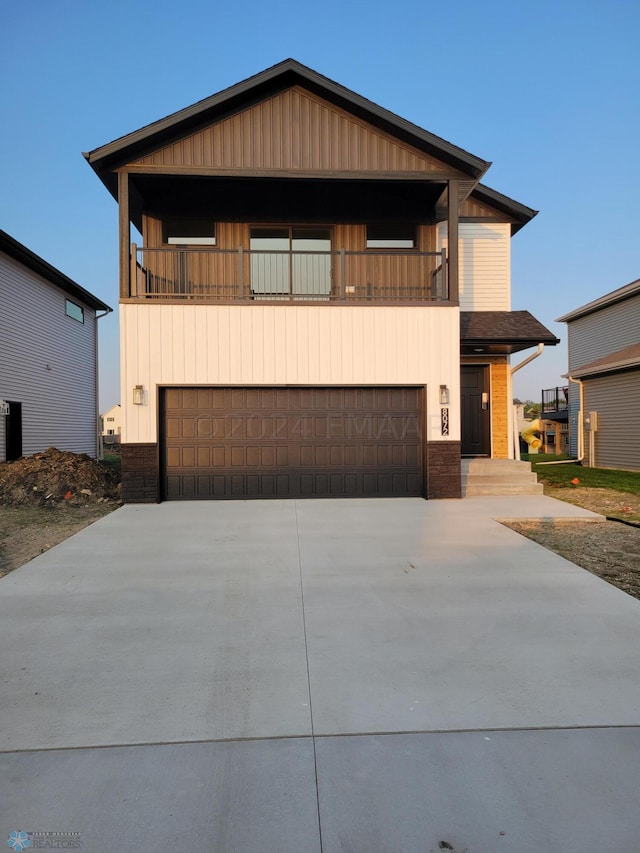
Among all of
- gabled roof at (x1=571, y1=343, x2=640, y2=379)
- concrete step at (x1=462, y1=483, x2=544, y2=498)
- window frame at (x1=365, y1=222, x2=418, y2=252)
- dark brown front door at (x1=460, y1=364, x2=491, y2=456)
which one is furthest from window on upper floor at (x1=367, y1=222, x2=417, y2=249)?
gabled roof at (x1=571, y1=343, x2=640, y2=379)

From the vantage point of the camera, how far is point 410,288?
11.0 meters

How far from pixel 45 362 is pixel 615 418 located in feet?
59.5

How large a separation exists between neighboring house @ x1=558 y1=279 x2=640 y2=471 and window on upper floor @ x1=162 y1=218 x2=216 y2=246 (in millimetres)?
12376

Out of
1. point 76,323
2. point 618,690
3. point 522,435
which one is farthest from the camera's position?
point 522,435

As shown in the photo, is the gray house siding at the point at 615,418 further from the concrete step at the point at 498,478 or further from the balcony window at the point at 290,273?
the balcony window at the point at 290,273

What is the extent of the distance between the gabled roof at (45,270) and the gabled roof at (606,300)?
18567 millimetres

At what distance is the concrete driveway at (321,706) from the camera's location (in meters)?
2.03

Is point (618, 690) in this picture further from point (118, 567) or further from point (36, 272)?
point (36, 272)

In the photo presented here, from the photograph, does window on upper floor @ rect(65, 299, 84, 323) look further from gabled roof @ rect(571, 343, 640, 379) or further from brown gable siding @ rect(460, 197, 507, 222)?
gabled roof @ rect(571, 343, 640, 379)

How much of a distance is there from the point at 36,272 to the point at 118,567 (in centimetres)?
1319

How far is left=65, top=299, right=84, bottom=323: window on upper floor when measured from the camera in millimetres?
17914

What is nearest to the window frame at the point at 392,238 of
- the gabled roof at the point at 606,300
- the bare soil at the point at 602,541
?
the bare soil at the point at 602,541

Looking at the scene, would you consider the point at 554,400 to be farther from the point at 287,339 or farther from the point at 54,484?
the point at 54,484

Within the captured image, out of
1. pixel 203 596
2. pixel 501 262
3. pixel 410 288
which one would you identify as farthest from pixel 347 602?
pixel 501 262
